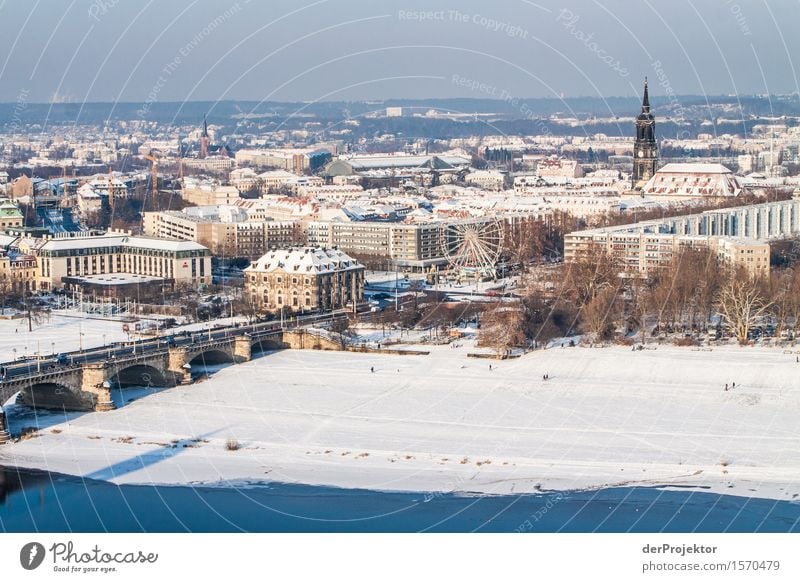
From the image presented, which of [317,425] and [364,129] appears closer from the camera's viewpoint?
[317,425]

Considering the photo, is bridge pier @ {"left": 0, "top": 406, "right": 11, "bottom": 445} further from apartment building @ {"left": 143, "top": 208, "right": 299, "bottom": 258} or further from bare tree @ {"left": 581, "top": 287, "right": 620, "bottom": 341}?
apartment building @ {"left": 143, "top": 208, "right": 299, "bottom": 258}

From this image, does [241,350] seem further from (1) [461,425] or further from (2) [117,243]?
(2) [117,243]

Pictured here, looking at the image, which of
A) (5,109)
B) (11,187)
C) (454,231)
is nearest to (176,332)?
(454,231)

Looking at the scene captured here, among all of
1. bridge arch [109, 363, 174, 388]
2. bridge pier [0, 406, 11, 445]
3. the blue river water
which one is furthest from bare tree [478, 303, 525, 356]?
bridge pier [0, 406, 11, 445]

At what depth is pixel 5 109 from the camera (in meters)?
122

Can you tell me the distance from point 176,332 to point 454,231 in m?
14.5

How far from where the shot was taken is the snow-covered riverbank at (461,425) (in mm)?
18859

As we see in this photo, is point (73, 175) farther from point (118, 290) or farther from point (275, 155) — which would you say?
point (118, 290)

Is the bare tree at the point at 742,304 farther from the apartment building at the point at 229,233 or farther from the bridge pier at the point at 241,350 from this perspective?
the apartment building at the point at 229,233

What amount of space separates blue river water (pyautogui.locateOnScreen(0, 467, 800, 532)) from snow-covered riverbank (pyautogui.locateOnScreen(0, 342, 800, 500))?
39 cm

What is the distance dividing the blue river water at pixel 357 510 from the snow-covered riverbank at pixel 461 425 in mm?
393
